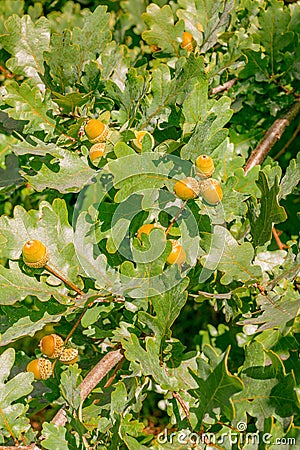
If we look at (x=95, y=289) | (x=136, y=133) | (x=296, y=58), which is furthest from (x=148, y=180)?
(x=296, y=58)

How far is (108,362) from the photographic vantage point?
3.69 feet

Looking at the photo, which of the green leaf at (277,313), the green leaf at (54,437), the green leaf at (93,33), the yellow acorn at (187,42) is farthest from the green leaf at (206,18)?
the green leaf at (54,437)

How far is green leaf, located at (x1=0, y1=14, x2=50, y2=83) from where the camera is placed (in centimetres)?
120

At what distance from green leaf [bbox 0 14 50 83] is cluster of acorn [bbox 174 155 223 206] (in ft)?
1.35

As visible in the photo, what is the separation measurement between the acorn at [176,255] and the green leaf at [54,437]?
0.32 meters

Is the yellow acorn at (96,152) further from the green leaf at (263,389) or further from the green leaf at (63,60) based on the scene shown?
the green leaf at (263,389)

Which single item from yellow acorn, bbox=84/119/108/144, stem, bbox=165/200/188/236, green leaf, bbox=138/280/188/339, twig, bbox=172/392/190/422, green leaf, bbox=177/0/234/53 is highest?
green leaf, bbox=177/0/234/53

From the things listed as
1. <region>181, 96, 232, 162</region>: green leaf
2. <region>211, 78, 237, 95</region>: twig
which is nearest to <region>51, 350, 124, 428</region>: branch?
<region>181, 96, 232, 162</region>: green leaf

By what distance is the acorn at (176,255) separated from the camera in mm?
1014

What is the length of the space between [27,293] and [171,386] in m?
0.28

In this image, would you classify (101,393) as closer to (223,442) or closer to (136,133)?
(223,442)

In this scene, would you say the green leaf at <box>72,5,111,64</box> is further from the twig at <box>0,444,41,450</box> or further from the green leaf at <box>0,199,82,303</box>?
the twig at <box>0,444,41,450</box>

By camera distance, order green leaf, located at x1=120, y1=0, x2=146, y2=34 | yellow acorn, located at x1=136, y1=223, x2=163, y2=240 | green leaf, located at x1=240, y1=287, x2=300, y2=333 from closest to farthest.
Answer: green leaf, located at x1=240, y1=287, x2=300, y2=333, yellow acorn, located at x1=136, y1=223, x2=163, y2=240, green leaf, located at x1=120, y1=0, x2=146, y2=34

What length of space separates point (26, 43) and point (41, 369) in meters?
0.63
